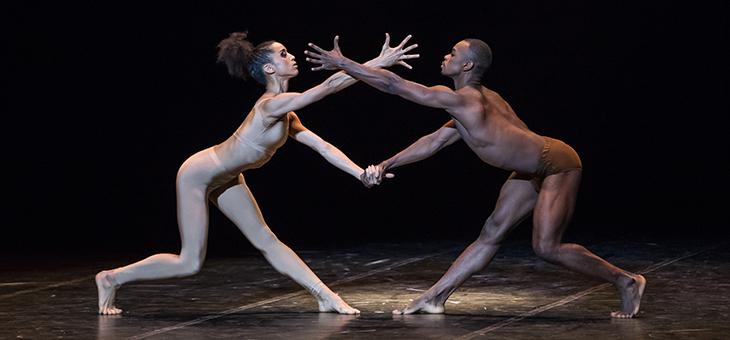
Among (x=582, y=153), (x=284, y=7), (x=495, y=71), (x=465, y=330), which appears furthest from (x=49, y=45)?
(x=465, y=330)

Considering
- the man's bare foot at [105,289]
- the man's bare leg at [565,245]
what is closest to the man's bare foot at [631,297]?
A: the man's bare leg at [565,245]

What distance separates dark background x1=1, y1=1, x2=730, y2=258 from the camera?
37.3 feet

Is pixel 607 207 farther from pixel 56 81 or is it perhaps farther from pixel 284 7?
pixel 56 81

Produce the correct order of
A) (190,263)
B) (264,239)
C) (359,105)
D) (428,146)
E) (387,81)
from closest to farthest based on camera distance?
1. (387,81)
2. (428,146)
3. (190,263)
4. (264,239)
5. (359,105)

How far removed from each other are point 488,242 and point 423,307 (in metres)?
0.40

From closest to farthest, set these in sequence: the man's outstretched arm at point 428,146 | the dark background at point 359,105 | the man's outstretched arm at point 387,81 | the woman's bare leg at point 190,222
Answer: the man's outstretched arm at point 387,81 → the man's outstretched arm at point 428,146 → the woman's bare leg at point 190,222 → the dark background at point 359,105

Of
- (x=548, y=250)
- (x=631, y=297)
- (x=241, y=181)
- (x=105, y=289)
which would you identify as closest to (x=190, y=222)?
(x=241, y=181)

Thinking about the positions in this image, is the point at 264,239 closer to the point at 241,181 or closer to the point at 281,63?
the point at 241,181

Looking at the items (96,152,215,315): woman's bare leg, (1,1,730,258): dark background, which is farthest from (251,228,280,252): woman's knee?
(1,1,730,258): dark background

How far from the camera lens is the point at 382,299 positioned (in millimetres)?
6938

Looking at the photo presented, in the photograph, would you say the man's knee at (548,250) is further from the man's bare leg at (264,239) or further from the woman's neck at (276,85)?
the woman's neck at (276,85)

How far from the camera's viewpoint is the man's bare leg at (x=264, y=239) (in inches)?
255

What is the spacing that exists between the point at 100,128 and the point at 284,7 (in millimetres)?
1774

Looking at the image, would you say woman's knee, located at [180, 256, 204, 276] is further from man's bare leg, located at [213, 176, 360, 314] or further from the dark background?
the dark background
